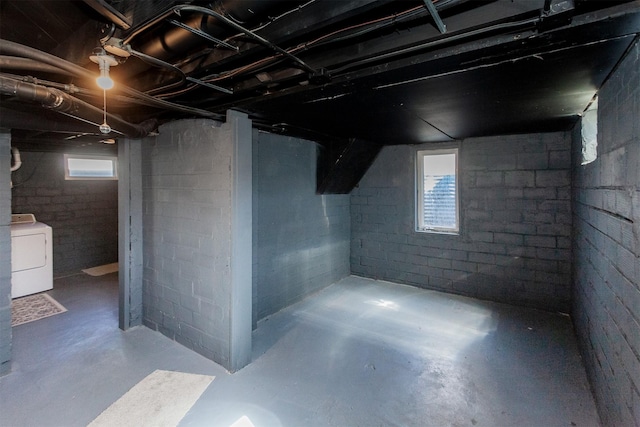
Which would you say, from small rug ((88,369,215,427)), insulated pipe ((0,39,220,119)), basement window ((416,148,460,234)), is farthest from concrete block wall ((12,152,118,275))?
basement window ((416,148,460,234))

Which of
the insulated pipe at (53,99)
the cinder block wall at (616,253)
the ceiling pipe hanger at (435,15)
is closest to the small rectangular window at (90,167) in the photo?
the insulated pipe at (53,99)

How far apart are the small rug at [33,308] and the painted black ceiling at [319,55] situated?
7.53ft

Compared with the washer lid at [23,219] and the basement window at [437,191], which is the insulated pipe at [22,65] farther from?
the washer lid at [23,219]

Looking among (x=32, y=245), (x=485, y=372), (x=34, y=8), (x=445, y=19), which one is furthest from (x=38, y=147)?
(x=485, y=372)

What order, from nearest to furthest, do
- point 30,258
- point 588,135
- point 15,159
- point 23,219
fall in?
point 588,135 → point 30,258 → point 15,159 → point 23,219

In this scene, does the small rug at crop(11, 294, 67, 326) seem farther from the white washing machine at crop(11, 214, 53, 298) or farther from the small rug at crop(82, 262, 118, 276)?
the small rug at crop(82, 262, 118, 276)

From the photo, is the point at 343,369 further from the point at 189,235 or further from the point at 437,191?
the point at 437,191

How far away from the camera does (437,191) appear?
4.24 metres

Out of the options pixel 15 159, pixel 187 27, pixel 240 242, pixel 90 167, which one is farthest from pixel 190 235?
pixel 90 167

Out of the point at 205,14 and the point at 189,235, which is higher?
the point at 205,14

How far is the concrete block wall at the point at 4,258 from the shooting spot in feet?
7.68

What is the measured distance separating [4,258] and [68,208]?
3271 millimetres

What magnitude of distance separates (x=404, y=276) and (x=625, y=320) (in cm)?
302

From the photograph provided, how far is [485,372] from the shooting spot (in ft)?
7.75
